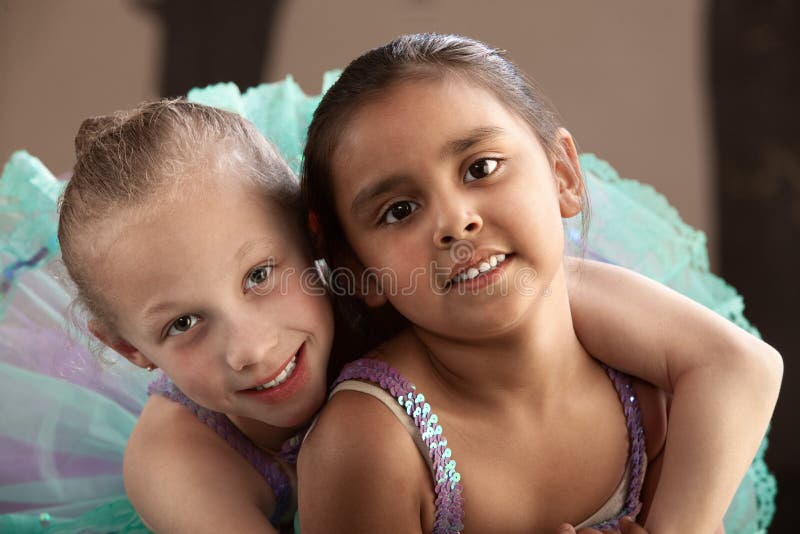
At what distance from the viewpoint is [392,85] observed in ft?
2.68

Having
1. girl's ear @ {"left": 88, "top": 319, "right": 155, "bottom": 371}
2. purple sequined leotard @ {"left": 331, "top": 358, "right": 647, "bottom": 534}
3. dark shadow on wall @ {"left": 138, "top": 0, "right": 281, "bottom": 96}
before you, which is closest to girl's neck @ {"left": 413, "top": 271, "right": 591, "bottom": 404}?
purple sequined leotard @ {"left": 331, "top": 358, "right": 647, "bottom": 534}

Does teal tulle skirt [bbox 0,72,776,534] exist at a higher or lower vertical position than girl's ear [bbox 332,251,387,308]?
lower

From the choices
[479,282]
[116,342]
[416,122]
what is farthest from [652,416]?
[116,342]

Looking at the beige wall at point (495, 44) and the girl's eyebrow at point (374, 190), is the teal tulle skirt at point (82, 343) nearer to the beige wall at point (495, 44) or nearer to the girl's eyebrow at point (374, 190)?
the girl's eyebrow at point (374, 190)

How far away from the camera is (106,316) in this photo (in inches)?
35.4

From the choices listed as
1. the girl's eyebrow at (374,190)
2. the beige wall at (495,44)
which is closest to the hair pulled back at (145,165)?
the girl's eyebrow at (374,190)

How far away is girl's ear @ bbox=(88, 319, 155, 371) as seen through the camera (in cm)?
92

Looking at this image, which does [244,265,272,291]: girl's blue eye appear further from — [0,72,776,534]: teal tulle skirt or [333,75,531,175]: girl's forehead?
[0,72,776,534]: teal tulle skirt

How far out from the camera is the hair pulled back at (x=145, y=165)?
85cm

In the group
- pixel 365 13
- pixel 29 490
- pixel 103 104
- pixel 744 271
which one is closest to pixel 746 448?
pixel 29 490

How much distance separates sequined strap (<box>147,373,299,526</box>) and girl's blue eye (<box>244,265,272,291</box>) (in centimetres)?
22

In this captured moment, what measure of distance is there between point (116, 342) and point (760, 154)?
1360 mm

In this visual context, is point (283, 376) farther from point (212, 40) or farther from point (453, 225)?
point (212, 40)

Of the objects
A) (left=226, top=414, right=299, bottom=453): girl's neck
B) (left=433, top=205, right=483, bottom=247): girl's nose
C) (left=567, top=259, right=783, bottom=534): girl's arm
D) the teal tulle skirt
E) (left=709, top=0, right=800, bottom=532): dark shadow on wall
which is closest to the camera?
(left=433, top=205, right=483, bottom=247): girl's nose
